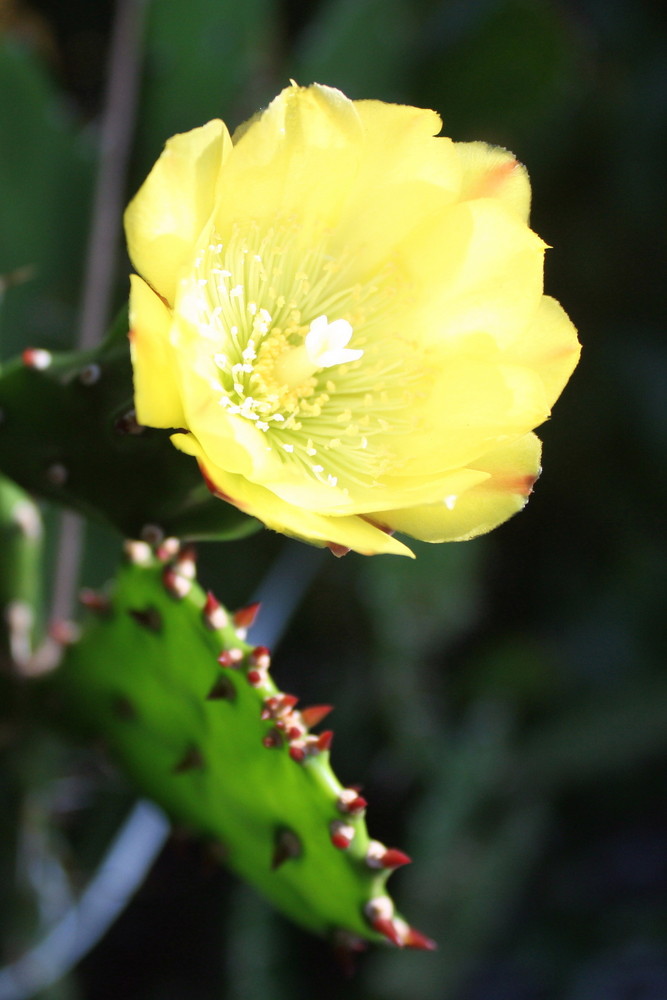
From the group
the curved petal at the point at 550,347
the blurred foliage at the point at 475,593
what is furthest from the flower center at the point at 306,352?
the blurred foliage at the point at 475,593

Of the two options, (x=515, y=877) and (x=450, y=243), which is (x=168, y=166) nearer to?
(x=450, y=243)

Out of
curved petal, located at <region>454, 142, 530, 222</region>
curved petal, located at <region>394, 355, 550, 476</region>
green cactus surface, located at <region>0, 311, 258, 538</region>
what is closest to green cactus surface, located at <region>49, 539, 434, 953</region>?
green cactus surface, located at <region>0, 311, 258, 538</region>

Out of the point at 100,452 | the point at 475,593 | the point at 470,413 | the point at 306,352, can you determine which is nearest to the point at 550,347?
the point at 470,413

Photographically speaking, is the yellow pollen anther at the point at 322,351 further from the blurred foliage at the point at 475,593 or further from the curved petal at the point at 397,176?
the blurred foliage at the point at 475,593

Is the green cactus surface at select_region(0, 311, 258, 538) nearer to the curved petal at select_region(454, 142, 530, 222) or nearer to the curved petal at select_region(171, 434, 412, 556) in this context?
the curved petal at select_region(171, 434, 412, 556)

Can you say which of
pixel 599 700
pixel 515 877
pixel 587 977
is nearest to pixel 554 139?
pixel 599 700

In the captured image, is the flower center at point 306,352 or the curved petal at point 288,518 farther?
the flower center at point 306,352
